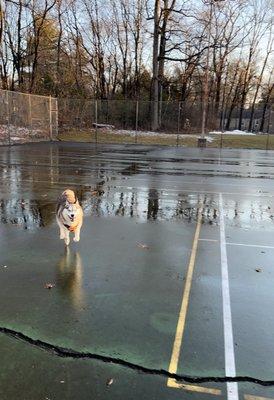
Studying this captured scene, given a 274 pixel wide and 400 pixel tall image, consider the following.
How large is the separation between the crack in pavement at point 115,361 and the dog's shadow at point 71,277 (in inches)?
32.8

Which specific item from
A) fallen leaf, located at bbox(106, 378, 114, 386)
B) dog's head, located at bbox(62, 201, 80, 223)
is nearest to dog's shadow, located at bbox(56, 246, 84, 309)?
dog's head, located at bbox(62, 201, 80, 223)

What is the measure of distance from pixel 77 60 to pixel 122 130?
17.4 metres

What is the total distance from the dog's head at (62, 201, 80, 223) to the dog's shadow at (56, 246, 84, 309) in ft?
1.86

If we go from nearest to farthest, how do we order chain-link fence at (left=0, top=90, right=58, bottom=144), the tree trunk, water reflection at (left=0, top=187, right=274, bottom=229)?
water reflection at (left=0, top=187, right=274, bottom=229), chain-link fence at (left=0, top=90, right=58, bottom=144), the tree trunk

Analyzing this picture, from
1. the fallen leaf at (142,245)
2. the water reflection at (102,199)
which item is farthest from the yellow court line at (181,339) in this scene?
the water reflection at (102,199)

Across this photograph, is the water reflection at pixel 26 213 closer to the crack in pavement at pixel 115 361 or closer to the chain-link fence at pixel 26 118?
the crack in pavement at pixel 115 361

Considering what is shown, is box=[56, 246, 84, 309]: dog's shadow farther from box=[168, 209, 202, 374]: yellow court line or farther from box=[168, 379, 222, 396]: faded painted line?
box=[168, 379, 222, 396]: faded painted line

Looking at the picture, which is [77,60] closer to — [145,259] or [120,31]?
[120,31]

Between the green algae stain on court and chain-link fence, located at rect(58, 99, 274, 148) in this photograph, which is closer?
the green algae stain on court

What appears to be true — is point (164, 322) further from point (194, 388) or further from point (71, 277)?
point (71, 277)

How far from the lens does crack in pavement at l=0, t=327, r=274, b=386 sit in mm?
3684

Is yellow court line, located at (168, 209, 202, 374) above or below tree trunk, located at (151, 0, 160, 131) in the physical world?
below

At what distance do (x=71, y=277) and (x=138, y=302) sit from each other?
1097 millimetres

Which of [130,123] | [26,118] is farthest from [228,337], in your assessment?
[130,123]
